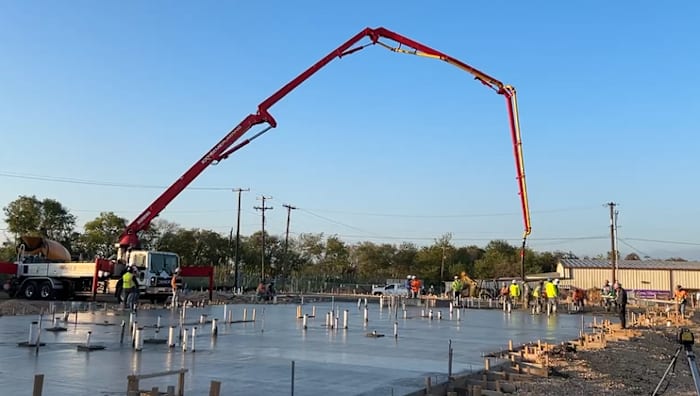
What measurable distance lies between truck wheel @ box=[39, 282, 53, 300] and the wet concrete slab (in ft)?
41.5

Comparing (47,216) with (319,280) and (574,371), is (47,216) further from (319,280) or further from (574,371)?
(574,371)

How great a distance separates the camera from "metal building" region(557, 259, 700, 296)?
2655 inches

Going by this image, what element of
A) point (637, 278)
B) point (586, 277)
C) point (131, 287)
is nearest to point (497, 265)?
point (586, 277)

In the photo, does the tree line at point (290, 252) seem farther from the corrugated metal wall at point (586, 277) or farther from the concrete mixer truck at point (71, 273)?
the concrete mixer truck at point (71, 273)

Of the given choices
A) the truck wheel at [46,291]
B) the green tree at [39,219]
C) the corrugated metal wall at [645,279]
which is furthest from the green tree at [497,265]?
the truck wheel at [46,291]

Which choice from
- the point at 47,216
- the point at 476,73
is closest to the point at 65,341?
the point at 476,73

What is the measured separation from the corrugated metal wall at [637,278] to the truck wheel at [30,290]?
181 ft

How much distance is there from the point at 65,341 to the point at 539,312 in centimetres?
2496

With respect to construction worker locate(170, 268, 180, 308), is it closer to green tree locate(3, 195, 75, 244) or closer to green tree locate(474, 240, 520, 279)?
green tree locate(3, 195, 75, 244)

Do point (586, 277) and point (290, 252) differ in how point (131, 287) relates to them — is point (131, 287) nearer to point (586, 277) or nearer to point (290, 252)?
point (586, 277)

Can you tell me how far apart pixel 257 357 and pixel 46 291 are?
24.0m

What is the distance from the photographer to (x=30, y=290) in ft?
108

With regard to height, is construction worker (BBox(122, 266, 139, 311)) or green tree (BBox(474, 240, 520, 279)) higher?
green tree (BBox(474, 240, 520, 279))

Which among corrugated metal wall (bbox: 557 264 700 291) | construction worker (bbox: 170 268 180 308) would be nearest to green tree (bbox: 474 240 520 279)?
corrugated metal wall (bbox: 557 264 700 291)
